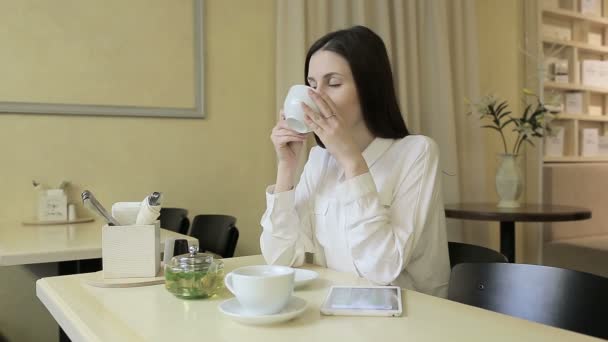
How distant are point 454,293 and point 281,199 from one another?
1.67ft

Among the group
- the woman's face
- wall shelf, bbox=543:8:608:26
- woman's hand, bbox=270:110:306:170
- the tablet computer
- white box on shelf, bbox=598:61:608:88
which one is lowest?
the tablet computer

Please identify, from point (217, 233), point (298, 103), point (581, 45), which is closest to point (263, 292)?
point (298, 103)

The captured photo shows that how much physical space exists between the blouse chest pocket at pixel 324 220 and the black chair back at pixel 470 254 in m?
0.35

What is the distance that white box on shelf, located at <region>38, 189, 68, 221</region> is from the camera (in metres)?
2.41

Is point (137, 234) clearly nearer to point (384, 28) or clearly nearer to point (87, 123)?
point (87, 123)

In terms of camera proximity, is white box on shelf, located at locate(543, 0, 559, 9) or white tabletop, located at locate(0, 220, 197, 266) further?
white box on shelf, located at locate(543, 0, 559, 9)

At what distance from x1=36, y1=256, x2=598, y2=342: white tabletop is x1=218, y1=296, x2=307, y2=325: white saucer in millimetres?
12

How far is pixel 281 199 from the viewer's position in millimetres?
1411

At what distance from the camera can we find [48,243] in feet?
5.99

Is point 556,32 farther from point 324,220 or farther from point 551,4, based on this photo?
point 324,220

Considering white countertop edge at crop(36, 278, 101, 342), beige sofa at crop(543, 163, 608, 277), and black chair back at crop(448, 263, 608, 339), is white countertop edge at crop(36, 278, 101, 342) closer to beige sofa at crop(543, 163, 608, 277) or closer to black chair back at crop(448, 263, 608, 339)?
black chair back at crop(448, 263, 608, 339)

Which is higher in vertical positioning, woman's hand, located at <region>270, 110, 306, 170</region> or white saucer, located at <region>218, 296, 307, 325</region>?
woman's hand, located at <region>270, 110, 306, 170</region>

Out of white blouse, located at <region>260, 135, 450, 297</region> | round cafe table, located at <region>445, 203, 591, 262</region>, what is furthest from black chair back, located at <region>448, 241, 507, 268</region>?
round cafe table, located at <region>445, 203, 591, 262</region>

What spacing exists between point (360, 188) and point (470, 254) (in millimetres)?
447
